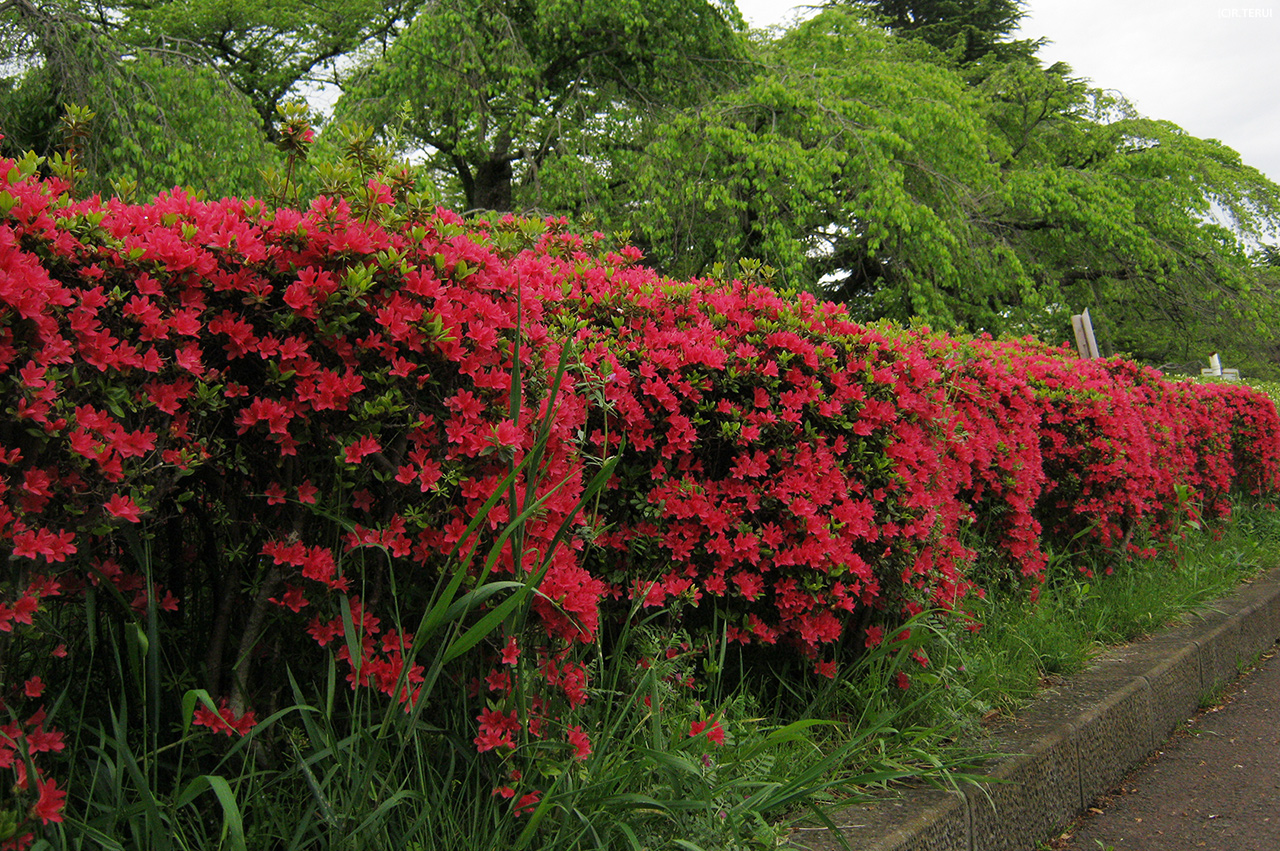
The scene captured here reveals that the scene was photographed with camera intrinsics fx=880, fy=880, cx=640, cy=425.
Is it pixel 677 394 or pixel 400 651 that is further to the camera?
pixel 677 394

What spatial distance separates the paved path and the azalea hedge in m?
0.89

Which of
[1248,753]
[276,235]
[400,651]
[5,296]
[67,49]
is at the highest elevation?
[67,49]

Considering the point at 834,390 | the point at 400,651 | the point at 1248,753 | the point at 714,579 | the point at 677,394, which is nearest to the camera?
the point at 400,651

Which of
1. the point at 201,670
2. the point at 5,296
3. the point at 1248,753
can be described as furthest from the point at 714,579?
the point at 1248,753

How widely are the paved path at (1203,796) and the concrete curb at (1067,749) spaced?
0.06 meters

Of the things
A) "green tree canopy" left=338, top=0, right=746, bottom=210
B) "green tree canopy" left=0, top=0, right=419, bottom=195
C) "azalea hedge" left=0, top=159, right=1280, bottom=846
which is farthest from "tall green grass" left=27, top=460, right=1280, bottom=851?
"green tree canopy" left=338, top=0, right=746, bottom=210

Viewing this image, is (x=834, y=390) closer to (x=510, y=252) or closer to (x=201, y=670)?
(x=510, y=252)

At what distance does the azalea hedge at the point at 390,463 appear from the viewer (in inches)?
56.6

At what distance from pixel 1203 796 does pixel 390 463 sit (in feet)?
9.48

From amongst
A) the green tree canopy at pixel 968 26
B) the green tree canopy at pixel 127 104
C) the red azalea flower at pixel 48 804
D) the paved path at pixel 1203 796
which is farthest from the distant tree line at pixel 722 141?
the paved path at pixel 1203 796

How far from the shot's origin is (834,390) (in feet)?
9.20

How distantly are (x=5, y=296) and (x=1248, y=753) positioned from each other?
161 inches

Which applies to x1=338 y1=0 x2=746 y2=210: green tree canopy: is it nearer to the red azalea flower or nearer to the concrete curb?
the concrete curb

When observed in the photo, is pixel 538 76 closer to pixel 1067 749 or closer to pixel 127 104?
pixel 127 104
